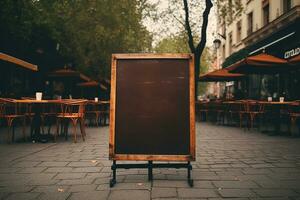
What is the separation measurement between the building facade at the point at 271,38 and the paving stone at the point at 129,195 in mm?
12661

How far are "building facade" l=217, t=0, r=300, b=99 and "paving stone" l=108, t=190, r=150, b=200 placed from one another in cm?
1266

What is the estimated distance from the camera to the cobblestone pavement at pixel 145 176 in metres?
3.63

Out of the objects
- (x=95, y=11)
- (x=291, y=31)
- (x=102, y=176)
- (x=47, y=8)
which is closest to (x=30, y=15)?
(x=47, y=8)

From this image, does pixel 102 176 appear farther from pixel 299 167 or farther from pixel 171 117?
pixel 299 167

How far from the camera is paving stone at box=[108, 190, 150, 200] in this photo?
3.48m

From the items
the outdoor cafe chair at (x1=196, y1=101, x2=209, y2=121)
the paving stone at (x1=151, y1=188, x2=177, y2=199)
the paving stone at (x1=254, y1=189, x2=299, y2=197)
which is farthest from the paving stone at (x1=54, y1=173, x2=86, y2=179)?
the outdoor cafe chair at (x1=196, y1=101, x2=209, y2=121)

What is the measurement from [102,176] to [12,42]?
15007 mm

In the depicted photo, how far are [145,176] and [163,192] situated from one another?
824mm

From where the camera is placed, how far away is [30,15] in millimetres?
15680

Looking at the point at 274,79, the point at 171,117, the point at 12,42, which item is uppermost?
the point at 12,42

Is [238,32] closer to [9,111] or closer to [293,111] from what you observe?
[293,111]

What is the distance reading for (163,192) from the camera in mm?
3688

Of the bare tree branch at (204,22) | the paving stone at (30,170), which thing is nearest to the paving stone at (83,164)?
the paving stone at (30,170)

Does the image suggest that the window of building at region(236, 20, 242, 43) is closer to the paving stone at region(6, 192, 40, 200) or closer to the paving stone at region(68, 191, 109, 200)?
the paving stone at region(68, 191, 109, 200)
